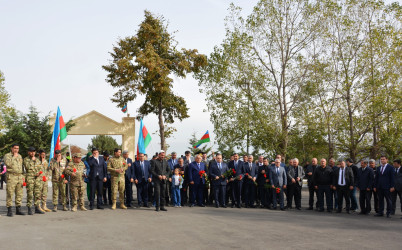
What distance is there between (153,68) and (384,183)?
19040 millimetres

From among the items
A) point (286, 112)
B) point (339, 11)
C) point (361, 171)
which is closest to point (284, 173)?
point (361, 171)

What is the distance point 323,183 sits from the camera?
13.8 metres

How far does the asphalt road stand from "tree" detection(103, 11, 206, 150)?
17251 mm

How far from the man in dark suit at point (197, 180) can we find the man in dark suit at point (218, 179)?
39cm

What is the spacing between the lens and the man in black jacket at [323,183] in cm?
1368

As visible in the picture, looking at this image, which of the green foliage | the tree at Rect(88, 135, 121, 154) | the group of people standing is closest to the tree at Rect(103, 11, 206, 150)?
the green foliage

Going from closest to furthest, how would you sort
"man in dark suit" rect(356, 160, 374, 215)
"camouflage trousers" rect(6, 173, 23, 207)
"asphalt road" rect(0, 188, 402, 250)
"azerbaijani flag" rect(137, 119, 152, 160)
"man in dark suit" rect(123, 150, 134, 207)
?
1. "asphalt road" rect(0, 188, 402, 250)
2. "camouflage trousers" rect(6, 173, 23, 207)
3. "man in dark suit" rect(356, 160, 374, 215)
4. "man in dark suit" rect(123, 150, 134, 207)
5. "azerbaijani flag" rect(137, 119, 152, 160)

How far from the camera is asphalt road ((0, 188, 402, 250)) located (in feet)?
24.8

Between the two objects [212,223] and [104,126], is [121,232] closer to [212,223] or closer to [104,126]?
[212,223]

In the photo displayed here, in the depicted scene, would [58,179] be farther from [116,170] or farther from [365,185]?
[365,185]

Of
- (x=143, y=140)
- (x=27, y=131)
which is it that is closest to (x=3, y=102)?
(x=27, y=131)

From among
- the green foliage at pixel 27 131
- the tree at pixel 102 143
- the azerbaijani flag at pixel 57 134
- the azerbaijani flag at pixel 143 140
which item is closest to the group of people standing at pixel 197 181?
the azerbaijani flag at pixel 57 134

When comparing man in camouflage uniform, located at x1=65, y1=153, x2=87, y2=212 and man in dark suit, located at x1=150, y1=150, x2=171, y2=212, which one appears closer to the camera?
man in camouflage uniform, located at x1=65, y1=153, x2=87, y2=212

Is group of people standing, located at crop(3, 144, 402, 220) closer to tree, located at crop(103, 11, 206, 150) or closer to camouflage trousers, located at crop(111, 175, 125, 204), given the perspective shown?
camouflage trousers, located at crop(111, 175, 125, 204)
